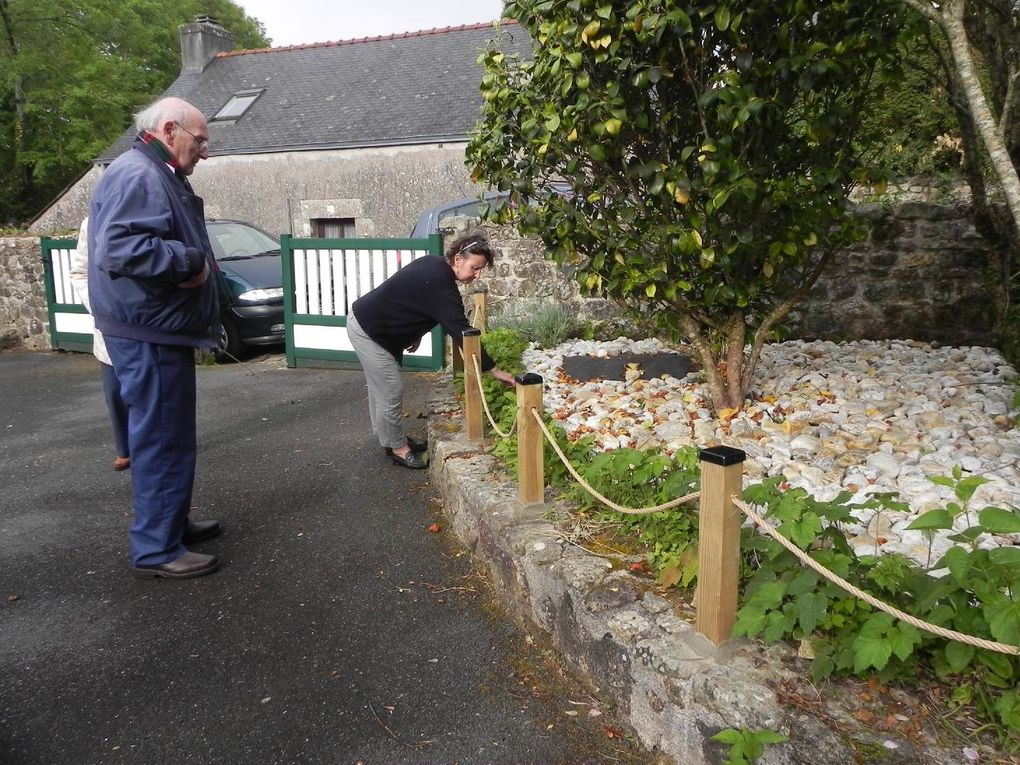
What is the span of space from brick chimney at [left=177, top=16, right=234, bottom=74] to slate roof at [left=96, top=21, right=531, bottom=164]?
23cm

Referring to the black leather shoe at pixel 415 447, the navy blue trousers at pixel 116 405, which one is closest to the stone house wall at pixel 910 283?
the black leather shoe at pixel 415 447

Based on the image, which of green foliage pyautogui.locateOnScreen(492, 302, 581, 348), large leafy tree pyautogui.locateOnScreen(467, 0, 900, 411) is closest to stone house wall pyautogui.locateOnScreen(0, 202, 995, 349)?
green foliage pyautogui.locateOnScreen(492, 302, 581, 348)

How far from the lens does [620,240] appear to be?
4.33 meters

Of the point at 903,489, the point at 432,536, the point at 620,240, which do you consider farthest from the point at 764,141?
the point at 432,536

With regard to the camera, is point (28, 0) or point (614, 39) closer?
point (614, 39)

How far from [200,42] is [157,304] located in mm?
21656

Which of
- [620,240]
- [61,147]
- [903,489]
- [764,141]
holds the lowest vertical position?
[903,489]

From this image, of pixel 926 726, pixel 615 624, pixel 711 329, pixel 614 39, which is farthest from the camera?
pixel 711 329

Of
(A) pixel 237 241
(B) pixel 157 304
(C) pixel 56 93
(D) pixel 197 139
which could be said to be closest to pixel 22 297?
(A) pixel 237 241

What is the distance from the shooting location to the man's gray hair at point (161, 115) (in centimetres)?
344

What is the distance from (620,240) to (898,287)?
3.54 m

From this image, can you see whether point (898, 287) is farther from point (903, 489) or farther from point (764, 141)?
point (903, 489)

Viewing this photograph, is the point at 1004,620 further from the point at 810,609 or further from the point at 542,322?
the point at 542,322

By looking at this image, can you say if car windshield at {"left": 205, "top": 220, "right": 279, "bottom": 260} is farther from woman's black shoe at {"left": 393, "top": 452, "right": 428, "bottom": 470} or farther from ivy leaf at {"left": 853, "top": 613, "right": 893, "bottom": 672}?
ivy leaf at {"left": 853, "top": 613, "right": 893, "bottom": 672}
